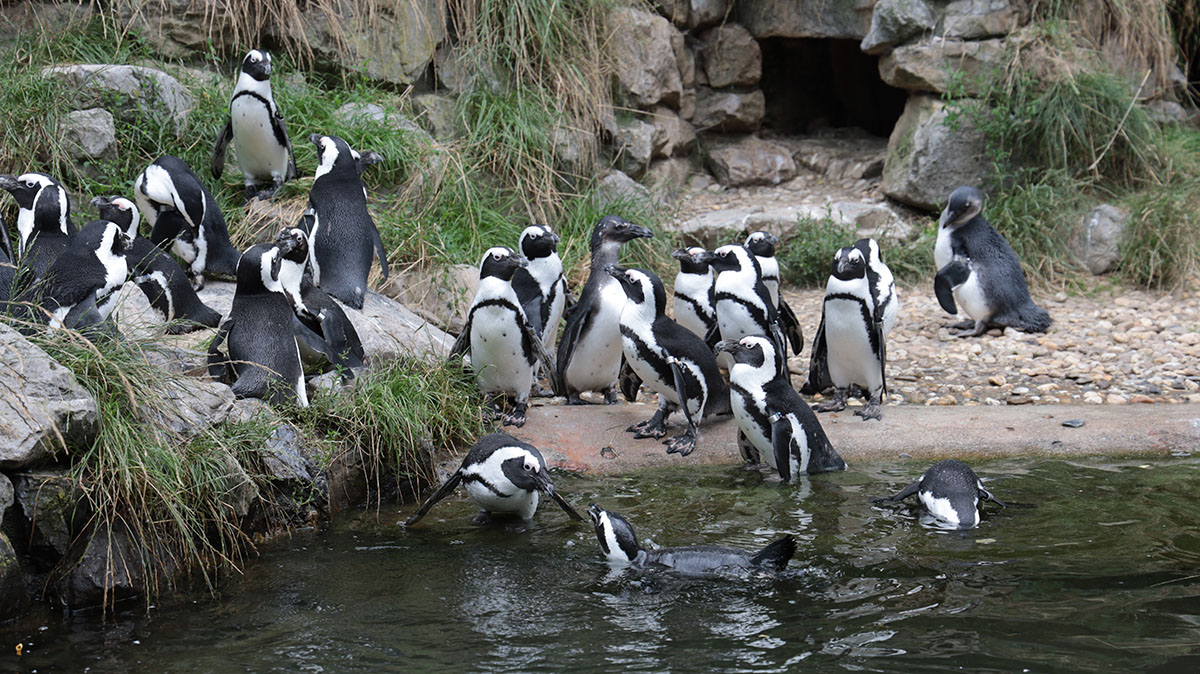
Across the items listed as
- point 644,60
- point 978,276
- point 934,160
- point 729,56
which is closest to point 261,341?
point 978,276

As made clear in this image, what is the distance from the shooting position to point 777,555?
3.60 metres

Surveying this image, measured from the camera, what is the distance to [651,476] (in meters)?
5.00

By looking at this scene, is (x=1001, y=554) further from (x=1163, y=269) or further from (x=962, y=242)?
(x=1163, y=269)

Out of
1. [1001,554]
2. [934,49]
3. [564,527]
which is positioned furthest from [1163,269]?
[564,527]

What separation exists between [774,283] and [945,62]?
11.1 feet

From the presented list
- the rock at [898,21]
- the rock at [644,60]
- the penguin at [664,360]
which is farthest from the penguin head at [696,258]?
the rock at [898,21]

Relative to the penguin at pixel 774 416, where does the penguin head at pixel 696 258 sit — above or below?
Answer: above

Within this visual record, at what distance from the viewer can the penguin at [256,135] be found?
6637 millimetres

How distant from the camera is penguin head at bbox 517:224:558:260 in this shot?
6016 millimetres

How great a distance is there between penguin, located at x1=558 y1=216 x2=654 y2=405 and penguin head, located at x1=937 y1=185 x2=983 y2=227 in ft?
9.10

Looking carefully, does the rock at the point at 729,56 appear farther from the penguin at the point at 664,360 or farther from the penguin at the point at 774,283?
the penguin at the point at 664,360

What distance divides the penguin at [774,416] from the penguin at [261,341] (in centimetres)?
183

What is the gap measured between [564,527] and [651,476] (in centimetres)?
73

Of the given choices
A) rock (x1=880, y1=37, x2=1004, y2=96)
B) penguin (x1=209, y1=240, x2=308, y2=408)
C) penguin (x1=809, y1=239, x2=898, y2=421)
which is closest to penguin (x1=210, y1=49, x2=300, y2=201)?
penguin (x1=209, y1=240, x2=308, y2=408)
